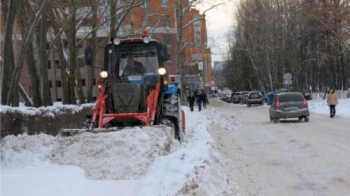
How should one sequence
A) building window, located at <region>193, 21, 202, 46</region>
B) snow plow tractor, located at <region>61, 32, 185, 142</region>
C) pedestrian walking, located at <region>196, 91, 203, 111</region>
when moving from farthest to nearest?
building window, located at <region>193, 21, 202, 46</region> < pedestrian walking, located at <region>196, 91, 203, 111</region> < snow plow tractor, located at <region>61, 32, 185, 142</region>

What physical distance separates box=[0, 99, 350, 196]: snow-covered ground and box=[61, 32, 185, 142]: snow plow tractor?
1878 mm

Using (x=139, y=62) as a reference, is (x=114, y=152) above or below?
below

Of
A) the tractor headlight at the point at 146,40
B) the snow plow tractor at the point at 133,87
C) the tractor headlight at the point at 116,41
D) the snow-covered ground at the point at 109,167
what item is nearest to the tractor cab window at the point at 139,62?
the snow plow tractor at the point at 133,87

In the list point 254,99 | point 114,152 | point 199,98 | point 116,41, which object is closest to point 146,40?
point 116,41

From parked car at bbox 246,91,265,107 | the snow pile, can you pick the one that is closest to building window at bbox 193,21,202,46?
parked car at bbox 246,91,265,107

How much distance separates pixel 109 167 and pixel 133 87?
4336 millimetres

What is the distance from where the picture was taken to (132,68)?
42.8 feet

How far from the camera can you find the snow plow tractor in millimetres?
12312

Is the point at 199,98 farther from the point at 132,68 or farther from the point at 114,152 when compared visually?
the point at 114,152

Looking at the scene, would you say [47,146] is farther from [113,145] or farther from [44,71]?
[44,71]

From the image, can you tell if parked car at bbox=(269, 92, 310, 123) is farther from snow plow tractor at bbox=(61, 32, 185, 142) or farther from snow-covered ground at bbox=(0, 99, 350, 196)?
snow-covered ground at bbox=(0, 99, 350, 196)

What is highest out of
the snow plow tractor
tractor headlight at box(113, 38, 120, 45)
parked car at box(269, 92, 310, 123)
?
tractor headlight at box(113, 38, 120, 45)

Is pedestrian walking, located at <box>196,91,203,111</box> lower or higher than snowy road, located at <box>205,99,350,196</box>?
higher

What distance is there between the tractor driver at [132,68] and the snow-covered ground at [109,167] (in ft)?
9.28
